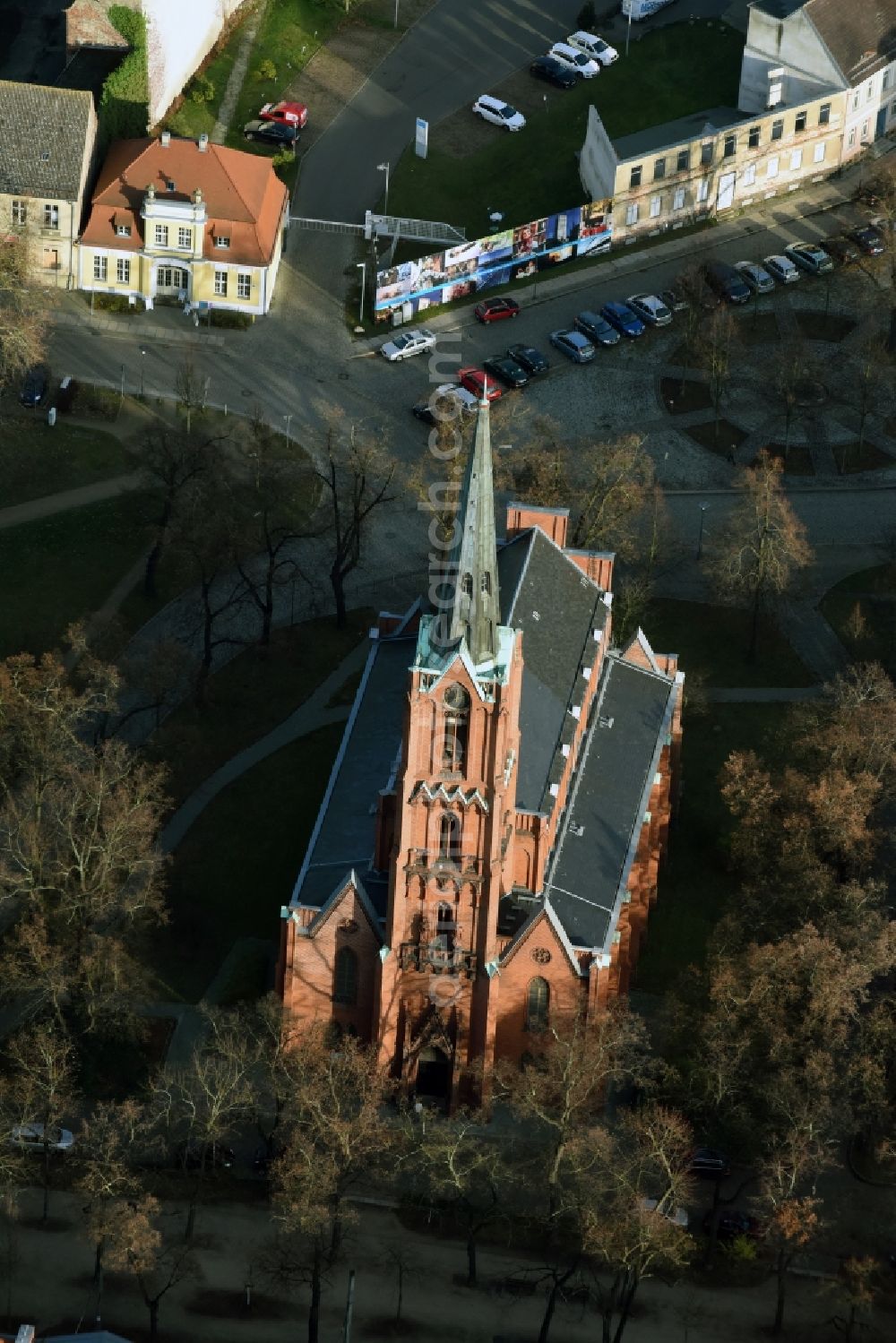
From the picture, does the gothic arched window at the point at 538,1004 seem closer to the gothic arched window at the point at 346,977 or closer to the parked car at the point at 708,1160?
the gothic arched window at the point at 346,977

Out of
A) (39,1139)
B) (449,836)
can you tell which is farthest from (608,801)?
(39,1139)

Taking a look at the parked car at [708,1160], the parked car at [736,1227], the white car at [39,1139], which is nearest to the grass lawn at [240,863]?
the white car at [39,1139]

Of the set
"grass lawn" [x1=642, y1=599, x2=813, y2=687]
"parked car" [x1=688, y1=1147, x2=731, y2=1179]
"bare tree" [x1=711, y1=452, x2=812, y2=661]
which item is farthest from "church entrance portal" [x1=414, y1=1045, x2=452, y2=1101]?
"bare tree" [x1=711, y1=452, x2=812, y2=661]

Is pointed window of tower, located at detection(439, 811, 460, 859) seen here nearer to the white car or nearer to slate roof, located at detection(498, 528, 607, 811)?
slate roof, located at detection(498, 528, 607, 811)

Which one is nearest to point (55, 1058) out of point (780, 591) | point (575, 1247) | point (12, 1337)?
point (12, 1337)

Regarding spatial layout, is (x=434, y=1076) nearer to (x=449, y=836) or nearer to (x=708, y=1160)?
(x=708, y=1160)
